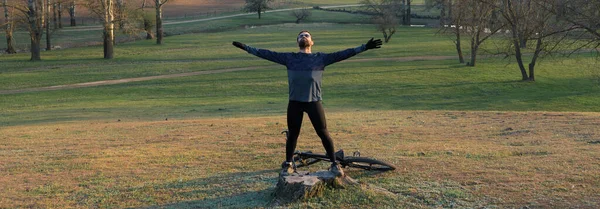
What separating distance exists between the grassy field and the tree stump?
0.36ft

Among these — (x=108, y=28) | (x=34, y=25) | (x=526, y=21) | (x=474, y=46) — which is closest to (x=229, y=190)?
(x=526, y=21)

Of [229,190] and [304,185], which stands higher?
[304,185]

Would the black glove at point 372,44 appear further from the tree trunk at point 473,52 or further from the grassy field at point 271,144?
the tree trunk at point 473,52

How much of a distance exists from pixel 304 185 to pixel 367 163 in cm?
162

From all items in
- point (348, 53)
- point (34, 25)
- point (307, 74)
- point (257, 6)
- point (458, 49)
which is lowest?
point (458, 49)

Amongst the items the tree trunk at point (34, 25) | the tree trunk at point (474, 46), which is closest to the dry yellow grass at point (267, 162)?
the tree trunk at point (474, 46)

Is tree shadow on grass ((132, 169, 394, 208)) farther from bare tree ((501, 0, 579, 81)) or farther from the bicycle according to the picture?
bare tree ((501, 0, 579, 81))

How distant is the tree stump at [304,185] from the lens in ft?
23.6

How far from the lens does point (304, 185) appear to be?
7.19m

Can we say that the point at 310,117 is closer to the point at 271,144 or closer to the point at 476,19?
the point at 271,144

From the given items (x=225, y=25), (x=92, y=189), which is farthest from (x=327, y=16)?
(x=92, y=189)

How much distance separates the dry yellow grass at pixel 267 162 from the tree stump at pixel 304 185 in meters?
0.42

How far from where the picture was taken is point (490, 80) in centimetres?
3519

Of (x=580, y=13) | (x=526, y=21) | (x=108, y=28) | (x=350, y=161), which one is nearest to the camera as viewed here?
(x=350, y=161)
